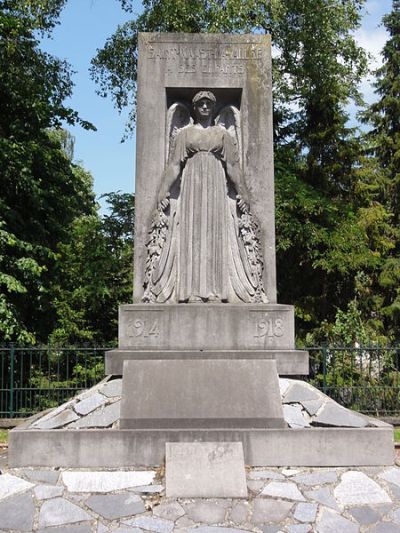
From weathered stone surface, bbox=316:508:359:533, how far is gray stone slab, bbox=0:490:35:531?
7.10 ft

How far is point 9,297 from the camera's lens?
1148 cm

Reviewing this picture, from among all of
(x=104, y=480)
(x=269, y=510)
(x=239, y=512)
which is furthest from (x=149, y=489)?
(x=269, y=510)

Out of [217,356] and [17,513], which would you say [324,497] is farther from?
[17,513]

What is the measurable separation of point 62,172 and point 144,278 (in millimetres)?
7974

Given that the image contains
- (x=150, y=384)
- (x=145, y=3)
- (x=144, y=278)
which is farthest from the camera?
(x=145, y=3)

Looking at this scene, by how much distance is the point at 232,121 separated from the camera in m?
→ 7.11

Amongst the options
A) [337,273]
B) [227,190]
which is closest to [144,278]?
[227,190]

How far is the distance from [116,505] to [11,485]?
0.97 meters

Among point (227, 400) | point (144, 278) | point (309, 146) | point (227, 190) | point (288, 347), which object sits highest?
point (309, 146)

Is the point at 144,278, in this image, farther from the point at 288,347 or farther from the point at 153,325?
the point at 288,347

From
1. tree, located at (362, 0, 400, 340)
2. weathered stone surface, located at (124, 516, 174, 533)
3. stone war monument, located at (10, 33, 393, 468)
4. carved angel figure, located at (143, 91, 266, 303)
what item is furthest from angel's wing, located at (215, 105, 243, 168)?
tree, located at (362, 0, 400, 340)

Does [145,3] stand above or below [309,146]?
above

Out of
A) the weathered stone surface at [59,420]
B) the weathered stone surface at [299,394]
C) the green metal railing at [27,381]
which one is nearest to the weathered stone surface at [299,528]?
the weathered stone surface at [299,394]

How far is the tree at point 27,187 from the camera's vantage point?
438 inches
